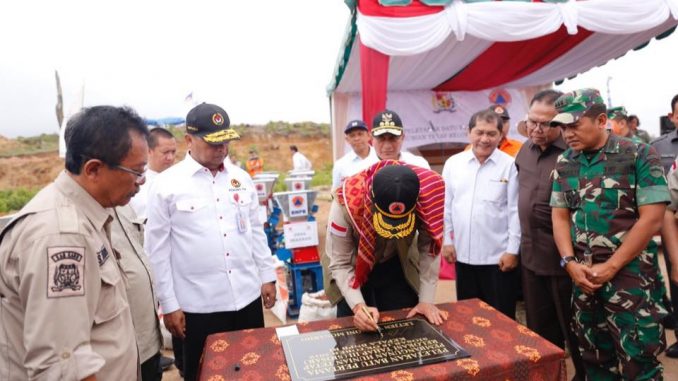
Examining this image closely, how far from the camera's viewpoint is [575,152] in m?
2.06

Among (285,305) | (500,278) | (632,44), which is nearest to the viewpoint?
(500,278)

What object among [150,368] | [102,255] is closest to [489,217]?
[150,368]

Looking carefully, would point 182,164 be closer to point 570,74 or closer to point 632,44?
point 632,44

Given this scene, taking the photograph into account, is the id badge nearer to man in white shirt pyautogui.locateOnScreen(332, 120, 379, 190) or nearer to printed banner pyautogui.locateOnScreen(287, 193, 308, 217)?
printed banner pyautogui.locateOnScreen(287, 193, 308, 217)

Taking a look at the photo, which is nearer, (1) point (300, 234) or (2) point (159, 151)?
(2) point (159, 151)

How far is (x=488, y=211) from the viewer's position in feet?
8.86

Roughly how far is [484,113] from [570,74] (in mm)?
6057

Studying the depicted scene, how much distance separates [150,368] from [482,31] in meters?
4.10

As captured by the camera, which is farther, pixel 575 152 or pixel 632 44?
pixel 632 44

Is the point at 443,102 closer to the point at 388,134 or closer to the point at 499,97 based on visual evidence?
the point at 499,97

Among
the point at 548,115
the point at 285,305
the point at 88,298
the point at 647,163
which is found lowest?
the point at 285,305

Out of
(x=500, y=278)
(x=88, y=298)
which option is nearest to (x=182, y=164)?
(x=88, y=298)

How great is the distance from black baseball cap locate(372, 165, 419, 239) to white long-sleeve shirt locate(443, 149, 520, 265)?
4.18ft

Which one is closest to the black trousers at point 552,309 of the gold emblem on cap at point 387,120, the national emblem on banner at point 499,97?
the gold emblem on cap at point 387,120
